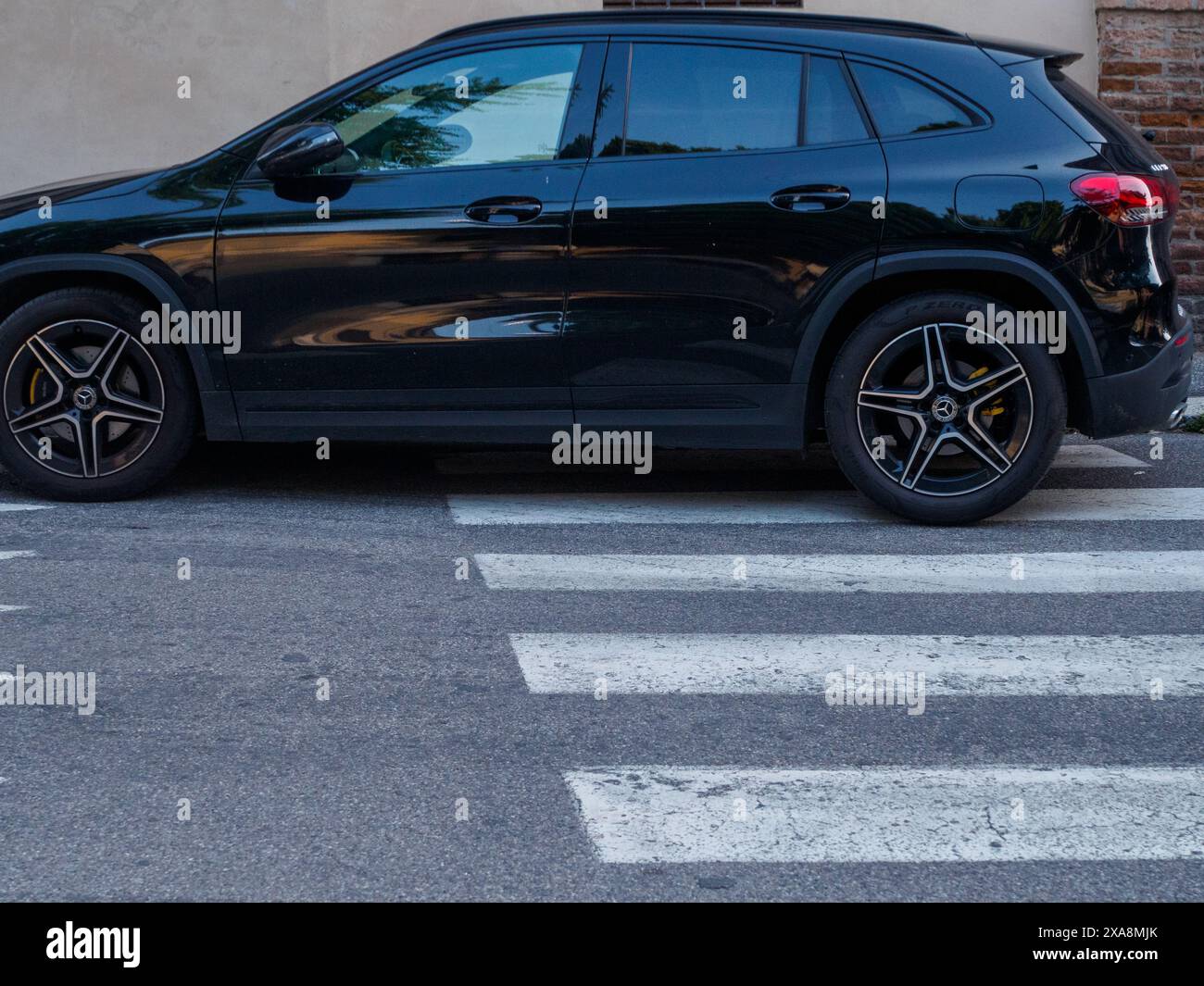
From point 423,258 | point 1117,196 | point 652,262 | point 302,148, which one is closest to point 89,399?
point 302,148

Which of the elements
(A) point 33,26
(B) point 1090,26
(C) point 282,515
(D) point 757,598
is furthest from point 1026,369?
(A) point 33,26

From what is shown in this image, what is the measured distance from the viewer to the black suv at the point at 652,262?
6234 millimetres

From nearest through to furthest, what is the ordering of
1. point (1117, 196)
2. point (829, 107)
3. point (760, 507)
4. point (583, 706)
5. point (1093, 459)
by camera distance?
point (583, 706)
point (1117, 196)
point (829, 107)
point (760, 507)
point (1093, 459)

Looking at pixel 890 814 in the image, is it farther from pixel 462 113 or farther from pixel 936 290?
pixel 462 113

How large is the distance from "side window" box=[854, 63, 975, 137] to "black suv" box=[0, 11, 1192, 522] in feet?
0.04

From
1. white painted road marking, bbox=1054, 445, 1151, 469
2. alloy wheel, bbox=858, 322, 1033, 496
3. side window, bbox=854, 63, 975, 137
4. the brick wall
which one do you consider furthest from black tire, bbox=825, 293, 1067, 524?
the brick wall

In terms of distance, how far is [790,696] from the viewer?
448 centimetres

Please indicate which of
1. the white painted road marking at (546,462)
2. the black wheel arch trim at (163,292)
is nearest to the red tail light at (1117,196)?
the white painted road marking at (546,462)

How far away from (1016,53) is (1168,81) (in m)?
5.48

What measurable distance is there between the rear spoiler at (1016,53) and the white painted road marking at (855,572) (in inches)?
75.2

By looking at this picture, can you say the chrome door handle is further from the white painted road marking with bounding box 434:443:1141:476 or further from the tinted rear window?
the white painted road marking with bounding box 434:443:1141:476

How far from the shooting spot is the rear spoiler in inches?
254

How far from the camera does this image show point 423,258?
632 cm
